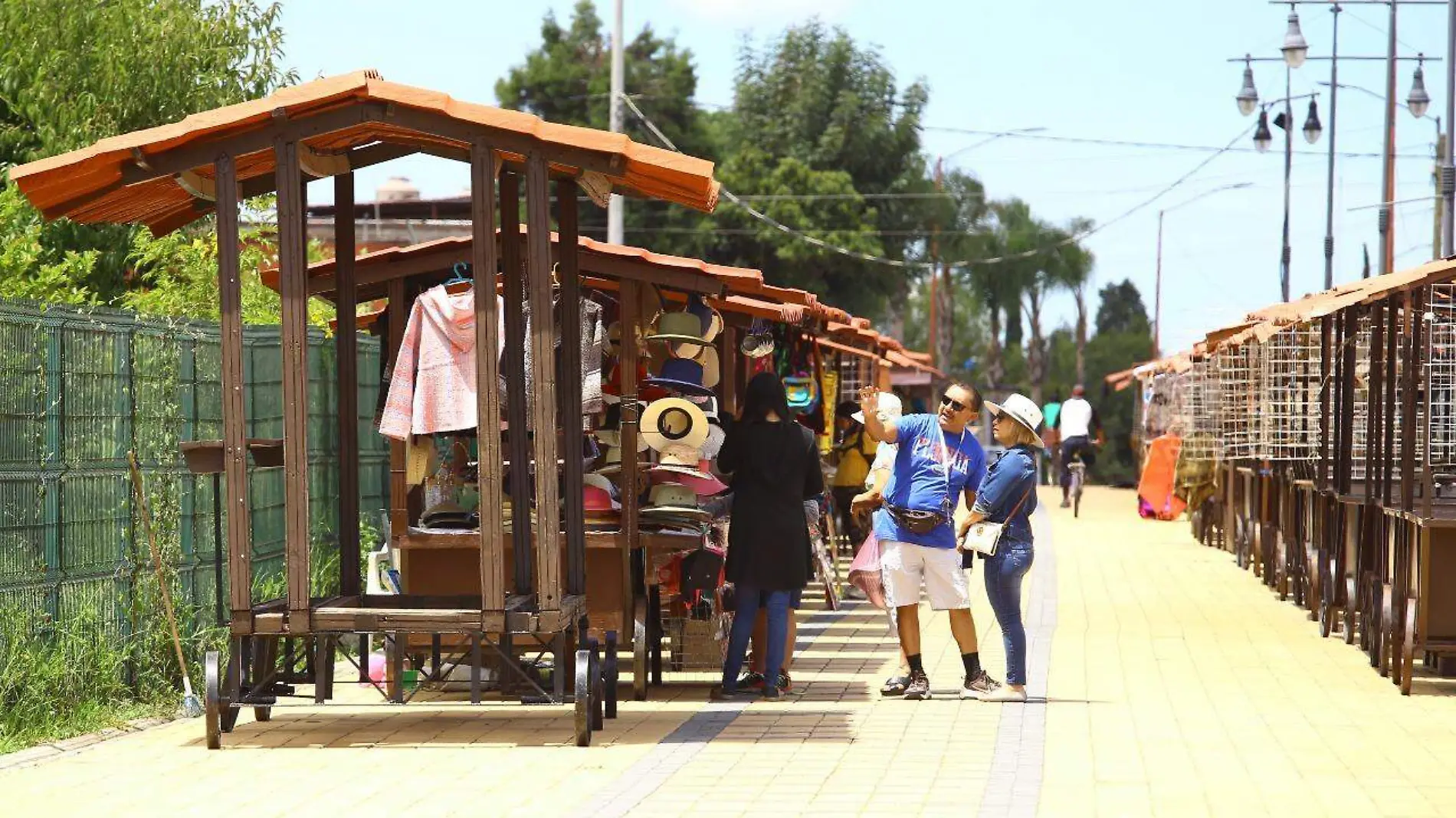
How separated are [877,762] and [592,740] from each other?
57.4 inches

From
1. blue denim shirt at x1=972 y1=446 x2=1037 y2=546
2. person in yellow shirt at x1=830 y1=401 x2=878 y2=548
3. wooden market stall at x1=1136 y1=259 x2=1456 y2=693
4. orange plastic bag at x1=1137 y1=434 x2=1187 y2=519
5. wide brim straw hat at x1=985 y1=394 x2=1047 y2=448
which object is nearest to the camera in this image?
blue denim shirt at x1=972 y1=446 x2=1037 y2=546

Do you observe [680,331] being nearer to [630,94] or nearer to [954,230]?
[630,94]

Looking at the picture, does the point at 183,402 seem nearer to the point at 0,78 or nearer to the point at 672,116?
the point at 0,78

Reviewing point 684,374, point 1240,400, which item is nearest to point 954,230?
point 1240,400

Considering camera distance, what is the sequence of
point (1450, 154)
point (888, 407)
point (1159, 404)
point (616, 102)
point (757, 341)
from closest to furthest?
point (888, 407) < point (757, 341) < point (1450, 154) < point (616, 102) < point (1159, 404)

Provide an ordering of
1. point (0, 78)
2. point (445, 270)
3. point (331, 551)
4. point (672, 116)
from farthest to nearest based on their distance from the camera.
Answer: point (672, 116)
point (0, 78)
point (331, 551)
point (445, 270)

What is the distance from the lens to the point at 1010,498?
11844mm

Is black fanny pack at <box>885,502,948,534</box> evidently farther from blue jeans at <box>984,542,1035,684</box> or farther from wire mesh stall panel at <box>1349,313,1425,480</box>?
wire mesh stall panel at <box>1349,313,1425,480</box>

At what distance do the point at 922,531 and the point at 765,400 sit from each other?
116 cm

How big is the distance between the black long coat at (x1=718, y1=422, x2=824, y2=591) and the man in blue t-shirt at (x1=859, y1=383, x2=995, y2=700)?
473 millimetres

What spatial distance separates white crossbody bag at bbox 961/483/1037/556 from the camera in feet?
38.5

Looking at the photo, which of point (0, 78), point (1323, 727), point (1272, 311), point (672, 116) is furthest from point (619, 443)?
point (672, 116)

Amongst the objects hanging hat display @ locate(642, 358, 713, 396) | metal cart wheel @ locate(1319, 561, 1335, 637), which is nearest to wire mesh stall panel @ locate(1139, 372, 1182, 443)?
metal cart wheel @ locate(1319, 561, 1335, 637)

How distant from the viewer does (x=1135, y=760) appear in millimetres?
9812
